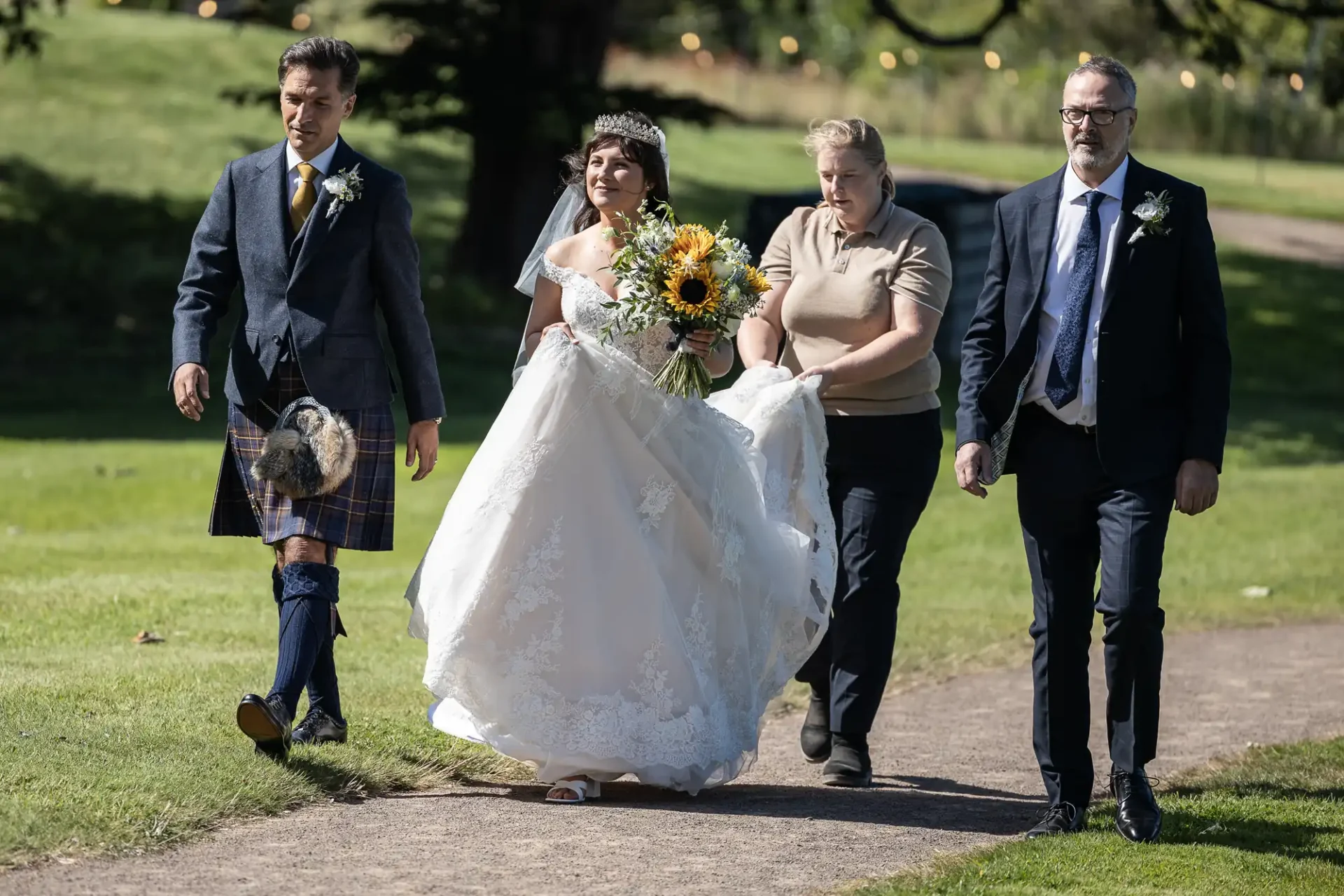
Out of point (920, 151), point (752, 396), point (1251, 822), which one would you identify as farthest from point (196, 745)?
point (920, 151)

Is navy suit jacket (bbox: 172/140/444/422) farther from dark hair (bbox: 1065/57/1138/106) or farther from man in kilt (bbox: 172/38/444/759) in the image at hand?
dark hair (bbox: 1065/57/1138/106)

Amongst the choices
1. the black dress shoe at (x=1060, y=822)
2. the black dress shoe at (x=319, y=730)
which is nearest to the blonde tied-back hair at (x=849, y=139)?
the black dress shoe at (x=1060, y=822)

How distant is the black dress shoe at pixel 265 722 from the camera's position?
5.83 meters

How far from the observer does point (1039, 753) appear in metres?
5.99

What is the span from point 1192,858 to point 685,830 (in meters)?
1.43

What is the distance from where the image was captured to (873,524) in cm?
703

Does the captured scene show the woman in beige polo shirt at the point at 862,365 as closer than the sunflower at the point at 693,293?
No

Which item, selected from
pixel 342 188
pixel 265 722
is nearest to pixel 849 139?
pixel 342 188

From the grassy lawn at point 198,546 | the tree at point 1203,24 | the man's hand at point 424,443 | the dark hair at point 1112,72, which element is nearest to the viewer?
the dark hair at point 1112,72

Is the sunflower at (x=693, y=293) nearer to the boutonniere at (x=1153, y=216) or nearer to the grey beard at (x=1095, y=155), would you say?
the grey beard at (x=1095, y=155)

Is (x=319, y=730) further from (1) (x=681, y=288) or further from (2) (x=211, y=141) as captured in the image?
(2) (x=211, y=141)

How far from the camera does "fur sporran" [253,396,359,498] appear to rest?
616cm

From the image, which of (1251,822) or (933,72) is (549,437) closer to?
(1251,822)

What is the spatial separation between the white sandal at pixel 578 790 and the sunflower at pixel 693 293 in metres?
1.50
